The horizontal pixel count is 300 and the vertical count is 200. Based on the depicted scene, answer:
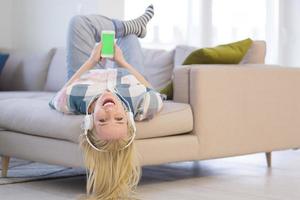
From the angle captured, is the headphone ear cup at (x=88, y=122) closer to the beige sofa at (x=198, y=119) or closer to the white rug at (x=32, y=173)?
the beige sofa at (x=198, y=119)

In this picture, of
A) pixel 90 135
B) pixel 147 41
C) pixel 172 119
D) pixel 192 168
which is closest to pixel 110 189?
pixel 90 135

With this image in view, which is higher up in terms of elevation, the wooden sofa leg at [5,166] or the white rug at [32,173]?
the wooden sofa leg at [5,166]

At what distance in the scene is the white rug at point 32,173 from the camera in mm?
3077

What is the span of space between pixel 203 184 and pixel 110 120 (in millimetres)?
887

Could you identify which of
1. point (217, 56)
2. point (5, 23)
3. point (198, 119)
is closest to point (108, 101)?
point (198, 119)

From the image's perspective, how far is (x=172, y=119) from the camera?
9.48ft

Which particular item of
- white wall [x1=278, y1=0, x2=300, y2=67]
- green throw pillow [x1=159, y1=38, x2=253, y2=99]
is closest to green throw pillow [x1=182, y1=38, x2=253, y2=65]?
green throw pillow [x1=159, y1=38, x2=253, y2=99]

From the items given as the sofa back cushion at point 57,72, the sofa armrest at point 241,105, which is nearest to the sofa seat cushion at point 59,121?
the sofa armrest at point 241,105

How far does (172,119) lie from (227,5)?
2317 mm

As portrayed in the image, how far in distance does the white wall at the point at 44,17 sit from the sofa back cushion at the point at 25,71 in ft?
1.39

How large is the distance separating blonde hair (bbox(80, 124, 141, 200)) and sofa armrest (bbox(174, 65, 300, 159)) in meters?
0.72

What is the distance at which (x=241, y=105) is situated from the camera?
10.6 feet

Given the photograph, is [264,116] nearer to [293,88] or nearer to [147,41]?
[293,88]

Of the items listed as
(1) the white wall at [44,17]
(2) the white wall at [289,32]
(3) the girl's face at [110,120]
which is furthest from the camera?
(2) the white wall at [289,32]
